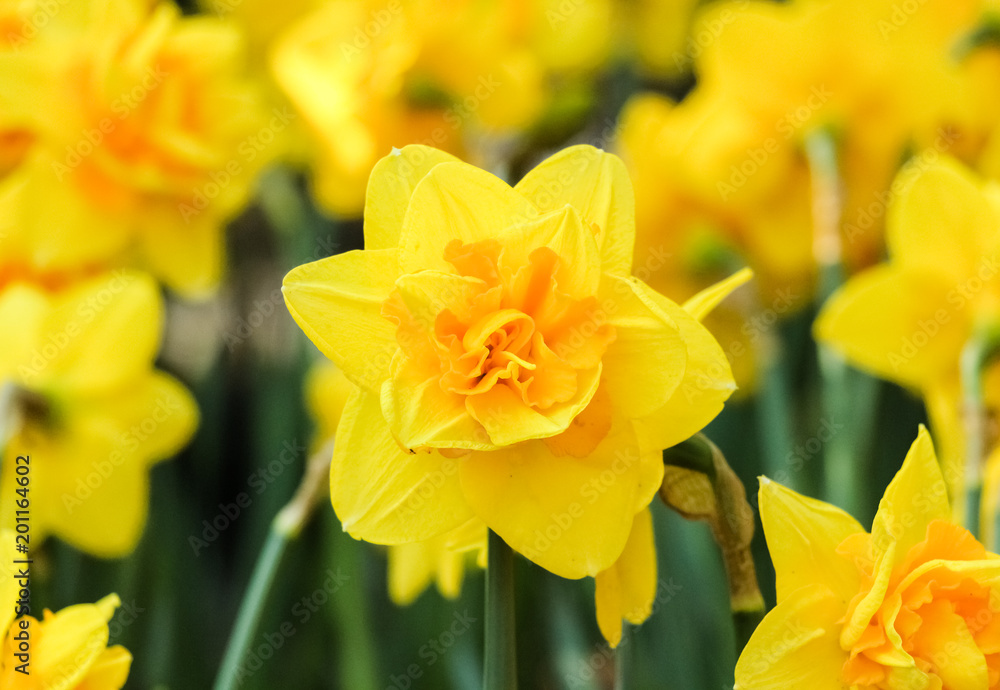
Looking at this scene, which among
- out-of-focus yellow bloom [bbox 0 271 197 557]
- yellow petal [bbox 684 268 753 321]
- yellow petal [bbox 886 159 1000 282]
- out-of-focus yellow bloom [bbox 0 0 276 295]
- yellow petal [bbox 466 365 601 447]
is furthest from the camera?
out-of-focus yellow bloom [bbox 0 0 276 295]

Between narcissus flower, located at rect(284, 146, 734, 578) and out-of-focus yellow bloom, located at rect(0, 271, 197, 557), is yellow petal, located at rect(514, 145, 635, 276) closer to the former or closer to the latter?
narcissus flower, located at rect(284, 146, 734, 578)

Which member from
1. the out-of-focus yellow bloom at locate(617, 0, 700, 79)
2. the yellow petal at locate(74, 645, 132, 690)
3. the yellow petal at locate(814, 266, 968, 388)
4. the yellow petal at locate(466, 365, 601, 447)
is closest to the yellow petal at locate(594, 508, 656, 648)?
the yellow petal at locate(466, 365, 601, 447)

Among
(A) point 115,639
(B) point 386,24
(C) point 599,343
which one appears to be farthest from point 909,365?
(A) point 115,639

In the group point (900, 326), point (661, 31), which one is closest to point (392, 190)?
point (900, 326)

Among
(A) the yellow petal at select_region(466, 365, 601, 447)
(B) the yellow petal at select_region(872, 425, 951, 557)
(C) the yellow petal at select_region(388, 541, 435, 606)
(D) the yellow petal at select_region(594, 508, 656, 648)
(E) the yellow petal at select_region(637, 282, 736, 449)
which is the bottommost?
(C) the yellow petal at select_region(388, 541, 435, 606)

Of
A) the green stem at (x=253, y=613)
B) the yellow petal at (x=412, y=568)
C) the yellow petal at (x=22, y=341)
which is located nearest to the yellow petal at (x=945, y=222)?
the yellow petal at (x=412, y=568)

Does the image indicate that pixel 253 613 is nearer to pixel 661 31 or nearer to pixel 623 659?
pixel 623 659

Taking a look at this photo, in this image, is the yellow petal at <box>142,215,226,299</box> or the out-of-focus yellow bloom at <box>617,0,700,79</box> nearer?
the yellow petal at <box>142,215,226,299</box>
